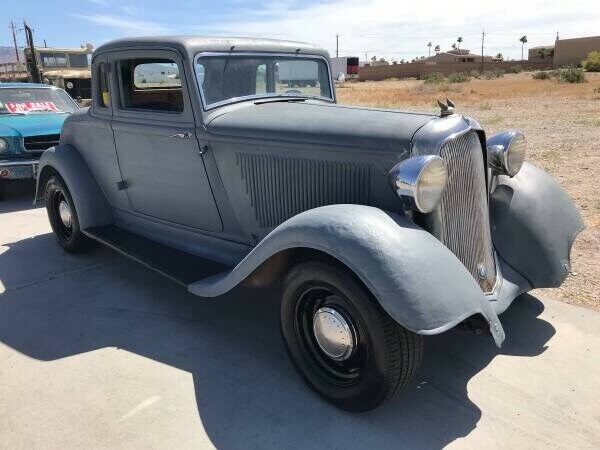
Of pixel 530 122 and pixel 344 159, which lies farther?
pixel 530 122

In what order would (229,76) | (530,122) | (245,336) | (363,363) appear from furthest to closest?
(530,122) < (229,76) < (245,336) < (363,363)

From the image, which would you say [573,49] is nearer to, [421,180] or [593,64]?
Result: [593,64]

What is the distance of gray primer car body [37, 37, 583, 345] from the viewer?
2.23 m

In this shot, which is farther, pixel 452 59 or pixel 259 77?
pixel 452 59

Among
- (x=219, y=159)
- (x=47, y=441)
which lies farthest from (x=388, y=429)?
(x=219, y=159)

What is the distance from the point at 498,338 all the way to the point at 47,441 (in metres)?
2.06

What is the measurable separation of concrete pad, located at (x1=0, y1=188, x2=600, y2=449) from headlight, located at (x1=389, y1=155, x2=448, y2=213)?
0.97 m

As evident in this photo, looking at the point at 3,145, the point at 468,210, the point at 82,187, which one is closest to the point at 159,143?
the point at 82,187

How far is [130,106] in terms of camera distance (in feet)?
12.7

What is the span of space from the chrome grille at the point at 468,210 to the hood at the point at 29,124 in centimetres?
620

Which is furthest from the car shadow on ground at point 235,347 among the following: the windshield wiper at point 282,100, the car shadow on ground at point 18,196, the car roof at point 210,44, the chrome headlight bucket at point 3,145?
the chrome headlight bucket at point 3,145

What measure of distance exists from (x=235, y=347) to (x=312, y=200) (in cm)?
98

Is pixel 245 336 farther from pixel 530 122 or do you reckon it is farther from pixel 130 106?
pixel 530 122

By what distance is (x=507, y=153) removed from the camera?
3086 mm
